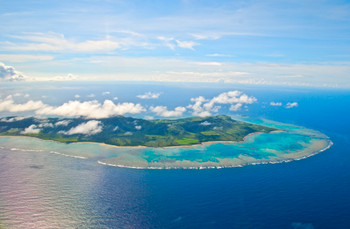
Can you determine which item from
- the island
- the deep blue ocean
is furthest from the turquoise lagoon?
the island

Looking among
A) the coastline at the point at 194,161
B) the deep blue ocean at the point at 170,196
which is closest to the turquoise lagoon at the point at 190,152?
the coastline at the point at 194,161

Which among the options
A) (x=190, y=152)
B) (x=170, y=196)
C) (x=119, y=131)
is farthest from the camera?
(x=119, y=131)

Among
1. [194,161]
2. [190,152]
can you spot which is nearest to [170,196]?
[194,161]

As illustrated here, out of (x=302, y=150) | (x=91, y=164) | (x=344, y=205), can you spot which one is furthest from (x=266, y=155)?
(x=91, y=164)

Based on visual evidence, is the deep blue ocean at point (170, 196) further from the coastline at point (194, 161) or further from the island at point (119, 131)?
the island at point (119, 131)

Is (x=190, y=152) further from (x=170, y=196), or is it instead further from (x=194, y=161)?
(x=170, y=196)

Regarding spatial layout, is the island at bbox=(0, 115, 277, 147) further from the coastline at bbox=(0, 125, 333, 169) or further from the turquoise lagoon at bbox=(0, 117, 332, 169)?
the coastline at bbox=(0, 125, 333, 169)
